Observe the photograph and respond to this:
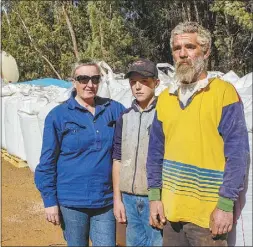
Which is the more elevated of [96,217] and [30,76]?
[96,217]

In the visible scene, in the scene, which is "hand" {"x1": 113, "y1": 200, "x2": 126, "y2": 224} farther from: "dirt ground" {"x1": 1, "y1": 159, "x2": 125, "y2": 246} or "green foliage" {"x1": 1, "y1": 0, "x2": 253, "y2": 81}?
"green foliage" {"x1": 1, "y1": 0, "x2": 253, "y2": 81}

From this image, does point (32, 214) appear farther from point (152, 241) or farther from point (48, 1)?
point (48, 1)

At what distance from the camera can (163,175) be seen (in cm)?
180

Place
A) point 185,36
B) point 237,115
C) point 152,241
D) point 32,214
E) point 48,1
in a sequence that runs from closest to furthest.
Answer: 1. point 237,115
2. point 185,36
3. point 152,241
4. point 32,214
5. point 48,1

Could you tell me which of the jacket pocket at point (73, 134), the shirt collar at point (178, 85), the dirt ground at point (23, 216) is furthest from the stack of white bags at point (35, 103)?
the jacket pocket at point (73, 134)

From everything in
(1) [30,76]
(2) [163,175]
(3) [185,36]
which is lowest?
(1) [30,76]

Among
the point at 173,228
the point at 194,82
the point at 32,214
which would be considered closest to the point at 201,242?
the point at 173,228

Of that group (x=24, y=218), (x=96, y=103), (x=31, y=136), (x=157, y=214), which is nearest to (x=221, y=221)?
(x=157, y=214)

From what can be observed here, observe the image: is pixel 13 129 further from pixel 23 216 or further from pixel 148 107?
pixel 148 107

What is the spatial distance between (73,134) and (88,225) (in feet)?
1.52

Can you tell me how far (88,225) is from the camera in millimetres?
2141

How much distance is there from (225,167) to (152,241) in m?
0.63

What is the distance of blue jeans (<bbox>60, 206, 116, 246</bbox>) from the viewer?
2.08 m

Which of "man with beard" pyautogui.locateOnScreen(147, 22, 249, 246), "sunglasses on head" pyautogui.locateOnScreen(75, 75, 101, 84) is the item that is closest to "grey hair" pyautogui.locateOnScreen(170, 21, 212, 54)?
"man with beard" pyautogui.locateOnScreen(147, 22, 249, 246)
